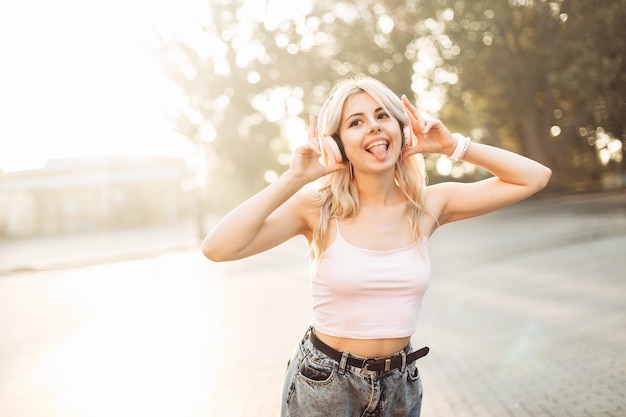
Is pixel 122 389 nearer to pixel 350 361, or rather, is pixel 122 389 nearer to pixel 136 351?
pixel 136 351

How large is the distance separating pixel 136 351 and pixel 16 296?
7871 millimetres

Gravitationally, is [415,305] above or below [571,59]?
below

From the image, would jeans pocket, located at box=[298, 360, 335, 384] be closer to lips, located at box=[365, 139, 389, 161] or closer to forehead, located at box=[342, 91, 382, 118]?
lips, located at box=[365, 139, 389, 161]

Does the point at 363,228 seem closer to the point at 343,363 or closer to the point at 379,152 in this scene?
the point at 379,152

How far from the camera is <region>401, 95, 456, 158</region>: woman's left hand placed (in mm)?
2520

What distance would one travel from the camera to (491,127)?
112ft

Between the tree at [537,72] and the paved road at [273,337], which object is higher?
the tree at [537,72]

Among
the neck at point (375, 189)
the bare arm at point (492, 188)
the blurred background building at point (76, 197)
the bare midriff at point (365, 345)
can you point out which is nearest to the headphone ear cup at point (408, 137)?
the neck at point (375, 189)

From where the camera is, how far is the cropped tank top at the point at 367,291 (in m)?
2.21

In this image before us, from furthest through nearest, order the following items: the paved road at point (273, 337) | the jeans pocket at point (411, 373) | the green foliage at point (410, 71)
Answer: the green foliage at point (410, 71) → the paved road at point (273, 337) → the jeans pocket at point (411, 373)

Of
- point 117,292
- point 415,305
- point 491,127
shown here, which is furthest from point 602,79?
point 415,305

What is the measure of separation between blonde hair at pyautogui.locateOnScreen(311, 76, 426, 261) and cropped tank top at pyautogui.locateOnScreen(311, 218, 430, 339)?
0.13 meters

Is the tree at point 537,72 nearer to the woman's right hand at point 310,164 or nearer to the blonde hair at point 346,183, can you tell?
the blonde hair at point 346,183

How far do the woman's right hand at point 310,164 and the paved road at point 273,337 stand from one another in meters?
0.73
